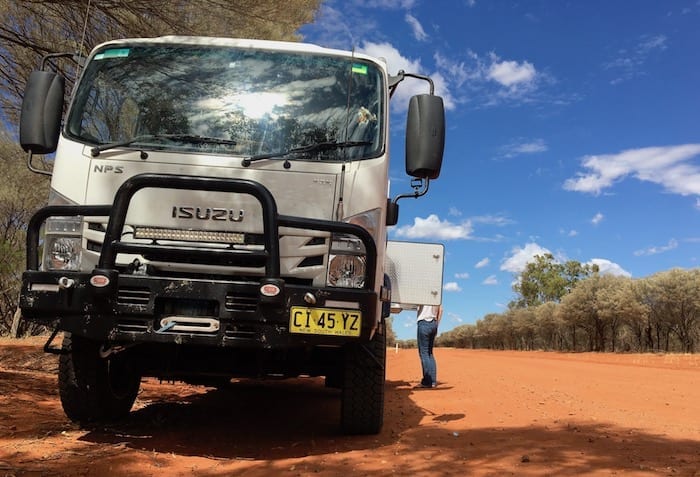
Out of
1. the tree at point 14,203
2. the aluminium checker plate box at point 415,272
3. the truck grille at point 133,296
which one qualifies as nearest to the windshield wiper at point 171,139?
the truck grille at point 133,296

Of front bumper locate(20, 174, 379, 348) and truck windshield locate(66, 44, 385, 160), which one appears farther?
truck windshield locate(66, 44, 385, 160)

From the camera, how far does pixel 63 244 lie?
385cm

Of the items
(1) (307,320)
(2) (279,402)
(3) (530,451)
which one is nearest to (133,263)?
(1) (307,320)

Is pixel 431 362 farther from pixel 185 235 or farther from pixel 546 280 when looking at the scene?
pixel 546 280

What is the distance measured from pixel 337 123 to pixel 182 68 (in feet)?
4.34

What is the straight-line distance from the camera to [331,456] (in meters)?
3.91

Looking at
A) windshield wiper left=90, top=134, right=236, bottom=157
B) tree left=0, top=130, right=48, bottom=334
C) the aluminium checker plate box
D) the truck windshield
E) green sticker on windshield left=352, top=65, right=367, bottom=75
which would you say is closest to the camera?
windshield wiper left=90, top=134, right=236, bottom=157

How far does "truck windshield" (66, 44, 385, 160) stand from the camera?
422 cm

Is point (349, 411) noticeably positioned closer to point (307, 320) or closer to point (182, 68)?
point (307, 320)

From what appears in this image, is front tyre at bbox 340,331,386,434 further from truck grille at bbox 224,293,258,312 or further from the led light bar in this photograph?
the led light bar

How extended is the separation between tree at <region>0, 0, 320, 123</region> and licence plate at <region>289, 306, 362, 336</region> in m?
5.56

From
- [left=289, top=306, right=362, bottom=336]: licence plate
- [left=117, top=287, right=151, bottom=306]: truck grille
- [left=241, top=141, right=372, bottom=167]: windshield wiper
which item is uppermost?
[left=241, top=141, right=372, bottom=167]: windshield wiper

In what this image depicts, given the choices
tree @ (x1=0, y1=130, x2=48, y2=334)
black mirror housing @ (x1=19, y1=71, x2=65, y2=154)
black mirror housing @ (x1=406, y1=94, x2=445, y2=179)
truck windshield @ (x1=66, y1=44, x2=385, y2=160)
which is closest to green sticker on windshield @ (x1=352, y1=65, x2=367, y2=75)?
truck windshield @ (x1=66, y1=44, x2=385, y2=160)

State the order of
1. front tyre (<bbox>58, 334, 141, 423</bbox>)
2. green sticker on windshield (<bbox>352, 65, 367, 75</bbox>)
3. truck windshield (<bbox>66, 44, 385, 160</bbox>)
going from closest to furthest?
1. truck windshield (<bbox>66, 44, 385, 160</bbox>)
2. front tyre (<bbox>58, 334, 141, 423</bbox>)
3. green sticker on windshield (<bbox>352, 65, 367, 75</bbox>)
